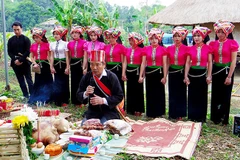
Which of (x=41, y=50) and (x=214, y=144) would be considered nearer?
(x=214, y=144)

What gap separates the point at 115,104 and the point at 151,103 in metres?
1.48

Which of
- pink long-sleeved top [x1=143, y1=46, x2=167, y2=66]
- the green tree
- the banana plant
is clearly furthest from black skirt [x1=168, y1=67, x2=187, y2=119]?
the green tree

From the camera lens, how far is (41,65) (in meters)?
6.44

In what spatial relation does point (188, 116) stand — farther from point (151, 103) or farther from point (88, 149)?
point (88, 149)

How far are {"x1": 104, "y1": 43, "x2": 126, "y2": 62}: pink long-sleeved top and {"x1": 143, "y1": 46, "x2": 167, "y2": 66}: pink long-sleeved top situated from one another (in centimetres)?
46

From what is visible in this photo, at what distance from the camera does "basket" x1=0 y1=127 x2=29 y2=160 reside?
3.08 metres


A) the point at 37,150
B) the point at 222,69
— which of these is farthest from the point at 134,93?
the point at 37,150

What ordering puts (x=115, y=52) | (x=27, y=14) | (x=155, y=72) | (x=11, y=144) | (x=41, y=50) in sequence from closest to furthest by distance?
→ (x=11, y=144) < (x=155, y=72) < (x=115, y=52) < (x=41, y=50) < (x=27, y=14)

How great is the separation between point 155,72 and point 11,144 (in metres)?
3.11

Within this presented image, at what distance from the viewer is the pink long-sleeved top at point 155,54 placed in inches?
211

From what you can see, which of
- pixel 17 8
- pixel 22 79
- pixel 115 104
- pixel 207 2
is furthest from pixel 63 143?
pixel 17 8

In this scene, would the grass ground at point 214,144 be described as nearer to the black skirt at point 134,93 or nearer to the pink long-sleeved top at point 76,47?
the black skirt at point 134,93

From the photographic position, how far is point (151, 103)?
5.81 m

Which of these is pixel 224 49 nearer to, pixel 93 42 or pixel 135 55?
pixel 135 55
